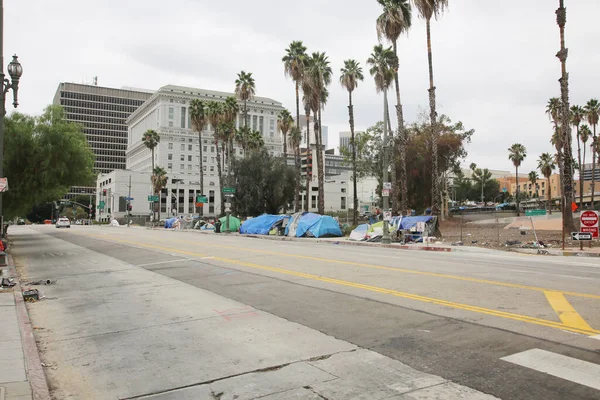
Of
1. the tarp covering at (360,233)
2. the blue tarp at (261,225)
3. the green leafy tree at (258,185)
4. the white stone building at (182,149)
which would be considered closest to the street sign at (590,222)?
the tarp covering at (360,233)

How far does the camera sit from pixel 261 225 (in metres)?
41.4

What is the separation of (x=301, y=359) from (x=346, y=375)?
28.7 inches

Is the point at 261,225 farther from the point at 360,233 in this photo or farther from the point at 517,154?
the point at 517,154

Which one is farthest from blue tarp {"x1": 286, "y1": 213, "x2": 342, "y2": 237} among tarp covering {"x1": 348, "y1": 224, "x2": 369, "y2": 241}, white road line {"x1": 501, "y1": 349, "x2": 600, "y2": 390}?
white road line {"x1": 501, "y1": 349, "x2": 600, "y2": 390}

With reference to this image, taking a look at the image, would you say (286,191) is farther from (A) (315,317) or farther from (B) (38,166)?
(A) (315,317)

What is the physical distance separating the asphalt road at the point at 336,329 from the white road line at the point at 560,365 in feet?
0.06

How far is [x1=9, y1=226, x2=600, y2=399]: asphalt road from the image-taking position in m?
4.78

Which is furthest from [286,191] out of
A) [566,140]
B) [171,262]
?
[171,262]

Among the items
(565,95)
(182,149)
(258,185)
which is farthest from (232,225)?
(182,149)

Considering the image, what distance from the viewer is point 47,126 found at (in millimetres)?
23000

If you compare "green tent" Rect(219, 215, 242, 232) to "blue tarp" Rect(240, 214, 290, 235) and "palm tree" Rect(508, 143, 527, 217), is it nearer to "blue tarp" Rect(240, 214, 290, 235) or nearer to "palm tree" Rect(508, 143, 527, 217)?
"blue tarp" Rect(240, 214, 290, 235)

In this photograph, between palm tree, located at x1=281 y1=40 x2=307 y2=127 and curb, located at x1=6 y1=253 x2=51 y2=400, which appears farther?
palm tree, located at x1=281 y1=40 x2=307 y2=127

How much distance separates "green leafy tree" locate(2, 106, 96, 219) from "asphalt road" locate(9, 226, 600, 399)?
1223 centimetres

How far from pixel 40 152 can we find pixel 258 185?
38.1 meters
